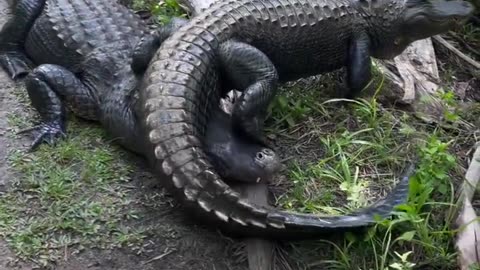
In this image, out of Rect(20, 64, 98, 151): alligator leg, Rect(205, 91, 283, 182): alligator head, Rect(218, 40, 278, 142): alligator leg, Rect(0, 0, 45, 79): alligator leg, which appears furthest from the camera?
Rect(0, 0, 45, 79): alligator leg

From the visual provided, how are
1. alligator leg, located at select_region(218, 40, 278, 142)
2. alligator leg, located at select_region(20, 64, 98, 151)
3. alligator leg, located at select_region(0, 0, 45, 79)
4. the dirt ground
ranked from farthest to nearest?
1. alligator leg, located at select_region(0, 0, 45, 79)
2. alligator leg, located at select_region(20, 64, 98, 151)
3. alligator leg, located at select_region(218, 40, 278, 142)
4. the dirt ground

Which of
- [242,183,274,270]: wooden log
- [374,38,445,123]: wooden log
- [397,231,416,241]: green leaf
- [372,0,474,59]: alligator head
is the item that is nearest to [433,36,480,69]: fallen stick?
[374,38,445,123]: wooden log

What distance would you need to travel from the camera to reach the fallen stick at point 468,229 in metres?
3.44

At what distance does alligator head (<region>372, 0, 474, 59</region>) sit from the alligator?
120 cm

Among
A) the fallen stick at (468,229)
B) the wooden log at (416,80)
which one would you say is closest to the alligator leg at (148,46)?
the wooden log at (416,80)

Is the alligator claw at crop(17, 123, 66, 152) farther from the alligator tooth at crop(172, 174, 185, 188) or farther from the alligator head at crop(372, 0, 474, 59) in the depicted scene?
the alligator head at crop(372, 0, 474, 59)

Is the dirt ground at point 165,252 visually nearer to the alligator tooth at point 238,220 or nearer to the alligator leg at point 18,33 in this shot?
the alligator tooth at point 238,220

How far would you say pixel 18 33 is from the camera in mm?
4758

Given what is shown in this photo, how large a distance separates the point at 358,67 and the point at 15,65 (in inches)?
82.5

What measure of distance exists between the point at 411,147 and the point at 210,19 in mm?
1329

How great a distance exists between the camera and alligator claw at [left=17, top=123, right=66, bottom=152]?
4.04 metres

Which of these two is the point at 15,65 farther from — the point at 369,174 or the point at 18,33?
the point at 369,174

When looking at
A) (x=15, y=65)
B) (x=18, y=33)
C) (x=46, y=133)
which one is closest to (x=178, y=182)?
(x=46, y=133)

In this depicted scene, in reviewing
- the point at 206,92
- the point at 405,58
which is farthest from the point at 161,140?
the point at 405,58
